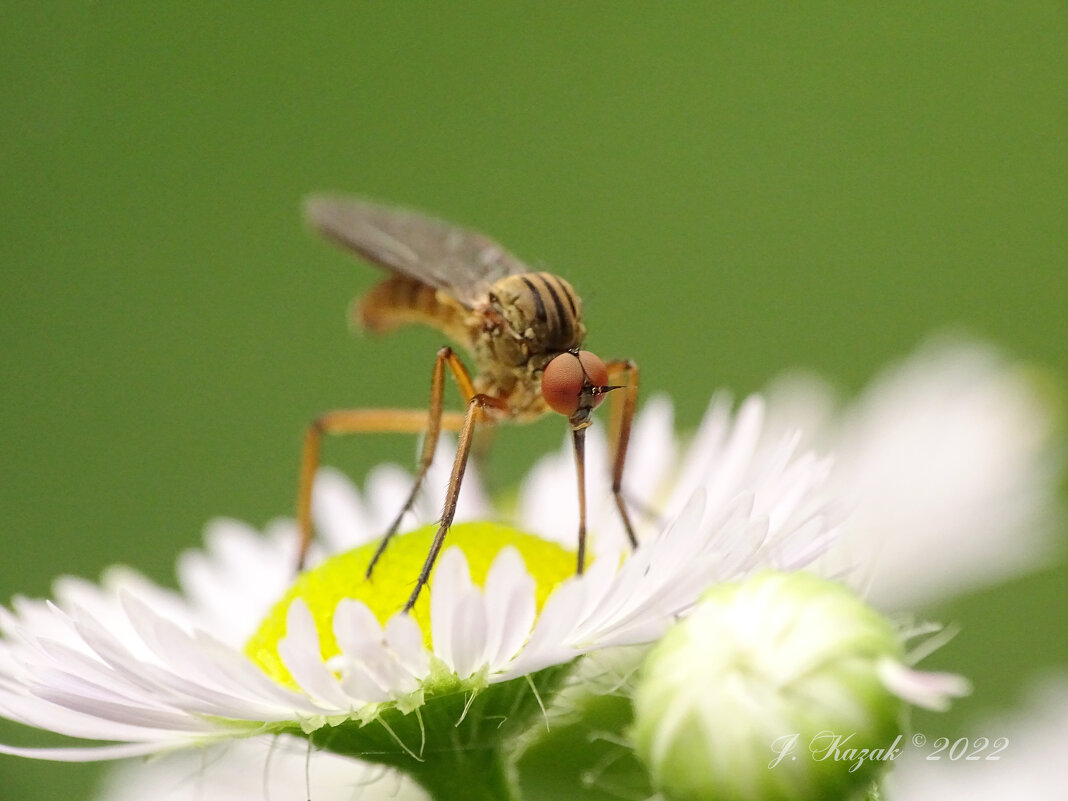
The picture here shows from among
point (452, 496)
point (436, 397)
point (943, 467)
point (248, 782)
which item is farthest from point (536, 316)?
point (943, 467)

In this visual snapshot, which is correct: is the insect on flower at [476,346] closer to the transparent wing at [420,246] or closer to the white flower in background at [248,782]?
the transparent wing at [420,246]

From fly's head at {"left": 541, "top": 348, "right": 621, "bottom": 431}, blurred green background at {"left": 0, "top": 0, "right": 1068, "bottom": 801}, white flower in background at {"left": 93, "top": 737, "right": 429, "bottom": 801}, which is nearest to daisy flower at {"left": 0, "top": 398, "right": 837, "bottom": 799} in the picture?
fly's head at {"left": 541, "top": 348, "right": 621, "bottom": 431}

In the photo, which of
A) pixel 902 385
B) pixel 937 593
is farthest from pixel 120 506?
pixel 937 593

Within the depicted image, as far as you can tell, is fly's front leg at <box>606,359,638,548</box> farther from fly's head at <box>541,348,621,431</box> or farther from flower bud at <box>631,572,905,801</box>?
flower bud at <box>631,572,905,801</box>

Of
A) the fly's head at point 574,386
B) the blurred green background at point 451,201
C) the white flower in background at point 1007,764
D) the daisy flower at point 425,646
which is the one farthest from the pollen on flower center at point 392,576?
the blurred green background at point 451,201

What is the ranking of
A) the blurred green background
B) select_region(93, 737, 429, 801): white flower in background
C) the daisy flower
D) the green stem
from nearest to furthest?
the daisy flower → the green stem → select_region(93, 737, 429, 801): white flower in background → the blurred green background

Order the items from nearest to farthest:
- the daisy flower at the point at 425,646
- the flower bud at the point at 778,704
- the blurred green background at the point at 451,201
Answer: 1. the flower bud at the point at 778,704
2. the daisy flower at the point at 425,646
3. the blurred green background at the point at 451,201

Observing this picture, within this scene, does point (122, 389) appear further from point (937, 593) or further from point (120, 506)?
point (937, 593)
